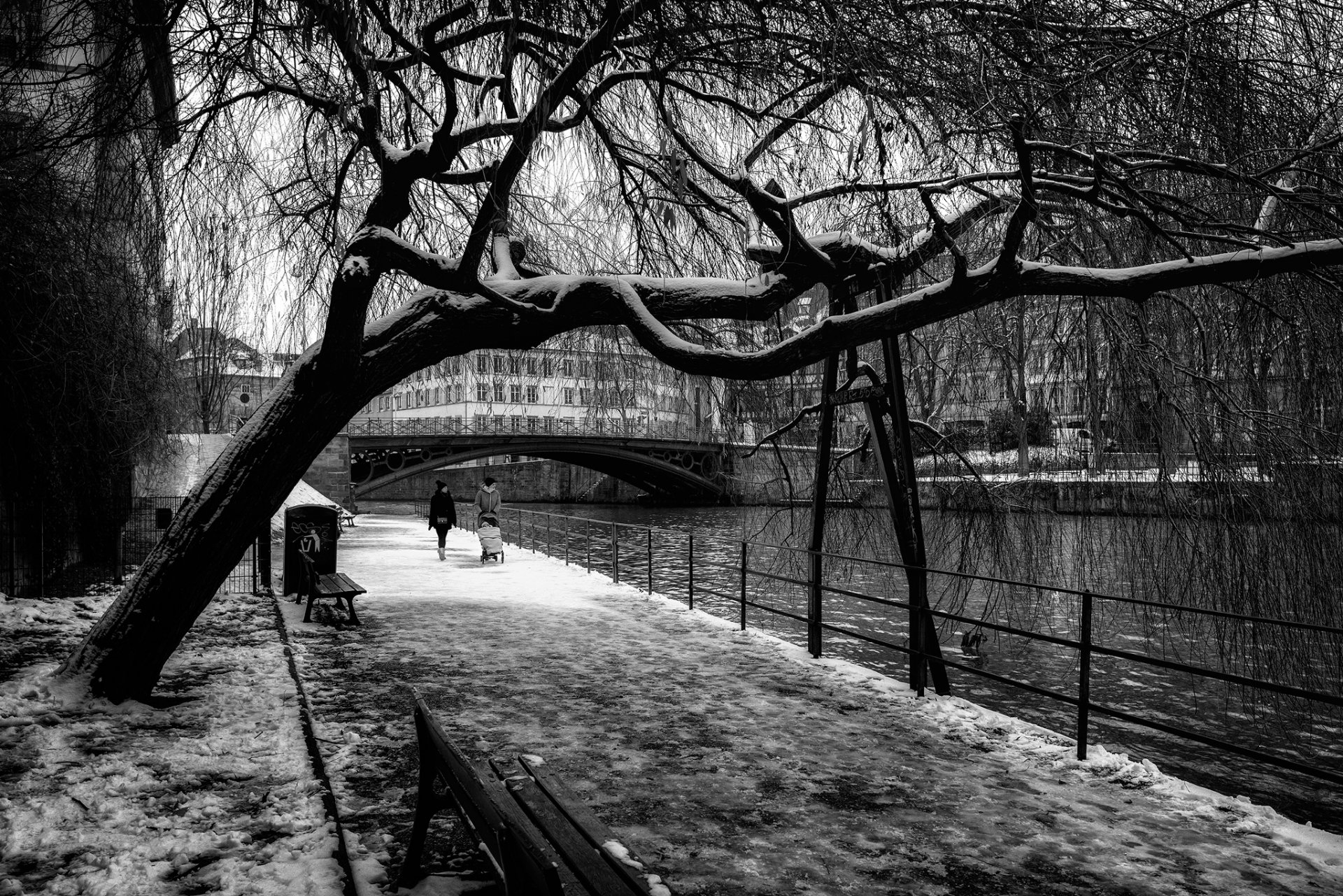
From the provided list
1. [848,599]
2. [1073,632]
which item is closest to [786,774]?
[1073,632]

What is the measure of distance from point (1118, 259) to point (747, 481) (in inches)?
197

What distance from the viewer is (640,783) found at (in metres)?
5.95

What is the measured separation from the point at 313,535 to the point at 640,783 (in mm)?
8886

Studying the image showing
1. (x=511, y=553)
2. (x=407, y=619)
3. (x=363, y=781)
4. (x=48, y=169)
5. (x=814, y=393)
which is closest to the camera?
(x=363, y=781)

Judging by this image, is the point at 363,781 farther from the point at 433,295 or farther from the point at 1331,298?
the point at 1331,298

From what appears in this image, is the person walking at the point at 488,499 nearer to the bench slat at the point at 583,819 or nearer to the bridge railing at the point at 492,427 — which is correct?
the bridge railing at the point at 492,427

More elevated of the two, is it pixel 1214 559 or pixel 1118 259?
pixel 1118 259

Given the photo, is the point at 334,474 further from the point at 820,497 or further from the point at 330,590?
the point at 820,497

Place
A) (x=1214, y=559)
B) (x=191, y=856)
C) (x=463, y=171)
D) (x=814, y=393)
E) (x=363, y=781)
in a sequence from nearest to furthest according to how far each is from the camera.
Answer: (x=191, y=856), (x=363, y=781), (x=1214, y=559), (x=463, y=171), (x=814, y=393)

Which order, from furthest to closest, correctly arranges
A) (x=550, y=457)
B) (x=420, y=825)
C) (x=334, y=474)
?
(x=550, y=457), (x=334, y=474), (x=420, y=825)

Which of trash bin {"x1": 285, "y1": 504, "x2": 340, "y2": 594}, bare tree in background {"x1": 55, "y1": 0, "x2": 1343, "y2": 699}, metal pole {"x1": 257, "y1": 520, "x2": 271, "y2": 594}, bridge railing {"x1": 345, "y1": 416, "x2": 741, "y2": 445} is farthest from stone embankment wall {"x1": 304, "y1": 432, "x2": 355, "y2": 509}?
bare tree in background {"x1": 55, "y1": 0, "x2": 1343, "y2": 699}

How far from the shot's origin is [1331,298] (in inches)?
240

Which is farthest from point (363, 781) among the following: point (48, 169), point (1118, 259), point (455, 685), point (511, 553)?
point (511, 553)

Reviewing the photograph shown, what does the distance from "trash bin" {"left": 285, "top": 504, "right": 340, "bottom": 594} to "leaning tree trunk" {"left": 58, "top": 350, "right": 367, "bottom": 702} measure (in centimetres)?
610
